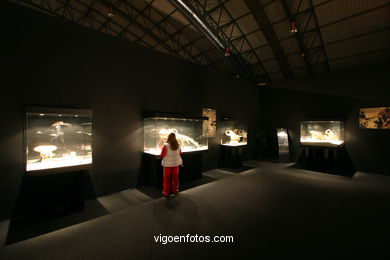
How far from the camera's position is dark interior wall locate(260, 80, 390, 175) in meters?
5.39

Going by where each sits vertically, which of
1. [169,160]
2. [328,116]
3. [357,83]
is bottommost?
[169,160]

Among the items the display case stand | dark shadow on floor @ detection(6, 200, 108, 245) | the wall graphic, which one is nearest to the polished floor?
dark shadow on floor @ detection(6, 200, 108, 245)

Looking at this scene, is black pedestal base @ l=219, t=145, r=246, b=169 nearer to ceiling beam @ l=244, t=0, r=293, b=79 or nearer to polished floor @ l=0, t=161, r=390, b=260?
polished floor @ l=0, t=161, r=390, b=260

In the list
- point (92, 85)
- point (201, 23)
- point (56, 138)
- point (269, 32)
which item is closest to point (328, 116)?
point (269, 32)

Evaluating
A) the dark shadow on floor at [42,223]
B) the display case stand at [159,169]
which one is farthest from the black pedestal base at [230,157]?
the dark shadow on floor at [42,223]

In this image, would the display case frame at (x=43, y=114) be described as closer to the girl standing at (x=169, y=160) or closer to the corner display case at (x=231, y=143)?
the girl standing at (x=169, y=160)

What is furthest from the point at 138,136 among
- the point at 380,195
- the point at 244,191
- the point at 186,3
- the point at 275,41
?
the point at 275,41

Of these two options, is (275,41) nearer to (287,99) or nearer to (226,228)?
(287,99)

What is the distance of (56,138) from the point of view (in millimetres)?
2736

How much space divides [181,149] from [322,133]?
5203 mm

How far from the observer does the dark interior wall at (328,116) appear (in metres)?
5.39

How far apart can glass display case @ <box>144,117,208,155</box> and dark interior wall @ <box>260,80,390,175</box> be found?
4450 mm

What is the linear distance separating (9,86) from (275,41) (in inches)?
383

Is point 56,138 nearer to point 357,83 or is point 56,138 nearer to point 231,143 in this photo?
point 231,143
